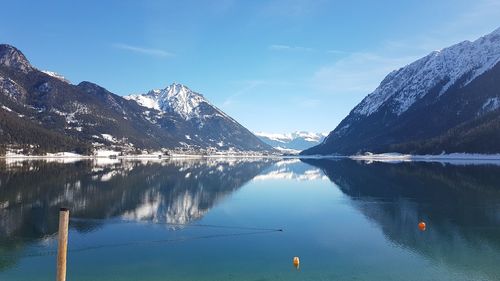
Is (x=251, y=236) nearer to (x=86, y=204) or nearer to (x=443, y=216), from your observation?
(x=443, y=216)

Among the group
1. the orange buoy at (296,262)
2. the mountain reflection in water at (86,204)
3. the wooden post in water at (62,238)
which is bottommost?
the orange buoy at (296,262)

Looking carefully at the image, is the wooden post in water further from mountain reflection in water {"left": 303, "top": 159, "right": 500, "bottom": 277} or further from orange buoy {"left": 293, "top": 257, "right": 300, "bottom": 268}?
mountain reflection in water {"left": 303, "top": 159, "right": 500, "bottom": 277}

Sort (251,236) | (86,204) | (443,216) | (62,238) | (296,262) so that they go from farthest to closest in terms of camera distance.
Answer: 1. (86,204)
2. (443,216)
3. (251,236)
4. (296,262)
5. (62,238)

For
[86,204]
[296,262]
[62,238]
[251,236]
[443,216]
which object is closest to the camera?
[62,238]

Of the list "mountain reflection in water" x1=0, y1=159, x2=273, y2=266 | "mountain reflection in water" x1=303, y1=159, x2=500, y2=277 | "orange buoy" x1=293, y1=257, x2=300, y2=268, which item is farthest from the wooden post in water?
"mountain reflection in water" x1=303, y1=159, x2=500, y2=277

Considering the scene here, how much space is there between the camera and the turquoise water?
3506cm

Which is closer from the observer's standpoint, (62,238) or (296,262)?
(62,238)

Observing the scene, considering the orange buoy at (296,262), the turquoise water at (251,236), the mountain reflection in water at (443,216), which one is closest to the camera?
the turquoise water at (251,236)

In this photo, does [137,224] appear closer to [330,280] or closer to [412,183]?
[330,280]

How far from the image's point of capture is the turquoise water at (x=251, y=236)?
3506cm

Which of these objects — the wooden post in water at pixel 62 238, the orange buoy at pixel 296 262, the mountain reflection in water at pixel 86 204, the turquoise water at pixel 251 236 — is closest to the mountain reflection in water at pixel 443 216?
the turquoise water at pixel 251 236

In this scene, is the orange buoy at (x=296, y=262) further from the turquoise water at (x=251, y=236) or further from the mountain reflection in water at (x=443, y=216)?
the mountain reflection in water at (x=443, y=216)

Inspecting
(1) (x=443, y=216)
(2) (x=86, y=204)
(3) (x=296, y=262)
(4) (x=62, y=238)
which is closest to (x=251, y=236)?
(3) (x=296, y=262)

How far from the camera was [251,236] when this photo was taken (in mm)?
49594
